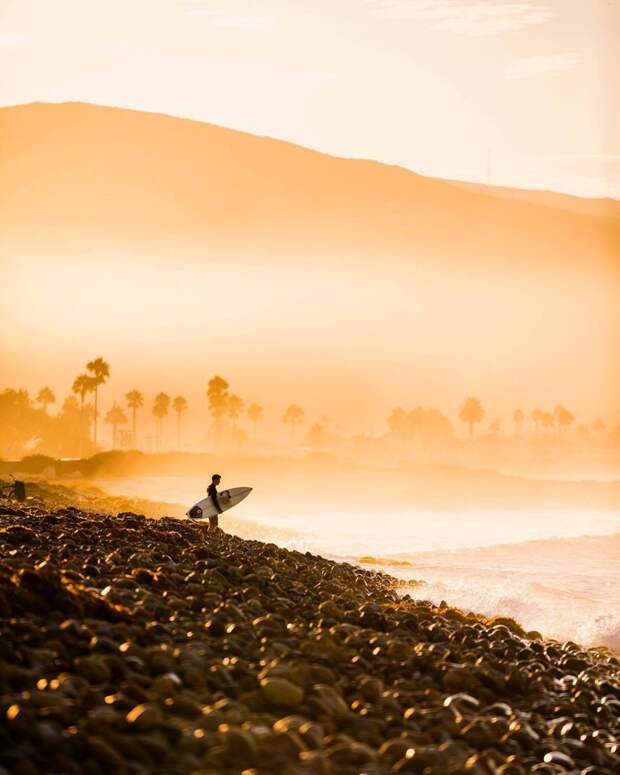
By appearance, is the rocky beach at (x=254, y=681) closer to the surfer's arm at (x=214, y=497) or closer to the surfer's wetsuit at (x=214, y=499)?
the surfer's wetsuit at (x=214, y=499)

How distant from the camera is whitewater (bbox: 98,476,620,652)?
27641 millimetres

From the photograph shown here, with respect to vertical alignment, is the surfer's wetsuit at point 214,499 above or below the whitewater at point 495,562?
above

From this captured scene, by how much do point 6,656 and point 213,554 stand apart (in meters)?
9.92

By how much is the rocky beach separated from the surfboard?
12.7 metres

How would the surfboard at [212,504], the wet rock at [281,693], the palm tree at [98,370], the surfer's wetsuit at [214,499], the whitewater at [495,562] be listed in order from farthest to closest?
1. the palm tree at [98,370]
2. the surfboard at [212,504]
3. the surfer's wetsuit at [214,499]
4. the whitewater at [495,562]
5. the wet rock at [281,693]

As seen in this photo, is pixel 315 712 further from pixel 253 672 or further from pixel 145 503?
pixel 145 503

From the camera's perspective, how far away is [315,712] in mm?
9992

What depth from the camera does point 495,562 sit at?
177 ft

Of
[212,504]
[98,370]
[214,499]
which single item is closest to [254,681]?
[214,499]

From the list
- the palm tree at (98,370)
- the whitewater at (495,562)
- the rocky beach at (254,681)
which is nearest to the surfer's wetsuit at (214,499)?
the whitewater at (495,562)

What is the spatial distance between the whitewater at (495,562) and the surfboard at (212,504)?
5.71m

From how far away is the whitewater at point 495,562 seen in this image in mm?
27641

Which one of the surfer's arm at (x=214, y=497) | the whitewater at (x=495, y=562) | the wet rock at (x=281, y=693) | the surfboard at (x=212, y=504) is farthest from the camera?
the surfboard at (x=212, y=504)

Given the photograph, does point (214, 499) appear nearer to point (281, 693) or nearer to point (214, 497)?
point (214, 497)
